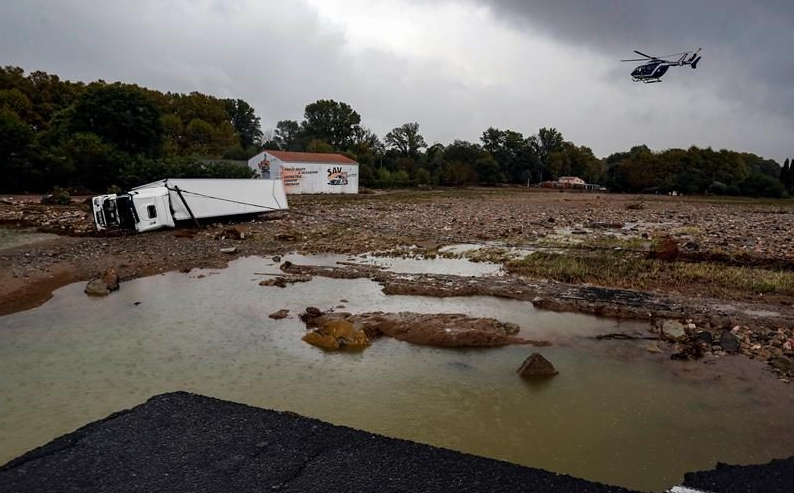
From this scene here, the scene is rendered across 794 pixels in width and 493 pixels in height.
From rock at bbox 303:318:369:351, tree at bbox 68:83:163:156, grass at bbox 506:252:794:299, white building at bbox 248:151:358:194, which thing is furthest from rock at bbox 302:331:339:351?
tree at bbox 68:83:163:156

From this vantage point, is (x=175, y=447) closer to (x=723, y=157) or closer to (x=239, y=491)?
(x=239, y=491)

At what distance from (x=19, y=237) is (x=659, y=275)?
24.5 m

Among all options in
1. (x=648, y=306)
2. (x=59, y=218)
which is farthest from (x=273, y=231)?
(x=648, y=306)

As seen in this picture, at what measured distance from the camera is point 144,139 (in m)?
44.4

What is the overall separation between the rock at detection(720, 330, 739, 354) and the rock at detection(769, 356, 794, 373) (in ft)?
2.04

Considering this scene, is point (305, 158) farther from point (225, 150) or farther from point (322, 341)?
point (322, 341)

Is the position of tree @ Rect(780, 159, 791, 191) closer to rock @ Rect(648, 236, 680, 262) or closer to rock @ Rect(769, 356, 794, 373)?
rock @ Rect(648, 236, 680, 262)

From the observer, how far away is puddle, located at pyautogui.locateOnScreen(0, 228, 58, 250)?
19.2 metres

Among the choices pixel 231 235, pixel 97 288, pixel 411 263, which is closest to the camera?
pixel 97 288

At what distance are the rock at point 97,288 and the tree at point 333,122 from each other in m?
81.5

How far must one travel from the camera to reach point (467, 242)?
869 inches

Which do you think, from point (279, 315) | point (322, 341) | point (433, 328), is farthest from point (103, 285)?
point (433, 328)

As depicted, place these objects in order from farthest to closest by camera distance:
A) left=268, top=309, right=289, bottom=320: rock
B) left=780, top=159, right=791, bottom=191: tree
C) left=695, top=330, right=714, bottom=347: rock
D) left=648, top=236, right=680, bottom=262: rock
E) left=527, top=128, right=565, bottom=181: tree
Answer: left=527, top=128, right=565, bottom=181: tree, left=780, top=159, right=791, bottom=191: tree, left=648, top=236, right=680, bottom=262: rock, left=268, top=309, right=289, bottom=320: rock, left=695, top=330, right=714, bottom=347: rock

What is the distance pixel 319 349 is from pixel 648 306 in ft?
26.0
